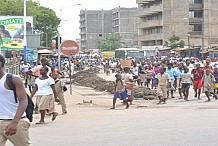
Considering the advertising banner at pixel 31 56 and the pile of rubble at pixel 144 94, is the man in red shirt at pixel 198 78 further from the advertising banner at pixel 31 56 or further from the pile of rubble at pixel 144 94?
the advertising banner at pixel 31 56

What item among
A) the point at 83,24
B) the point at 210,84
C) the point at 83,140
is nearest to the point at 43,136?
the point at 83,140

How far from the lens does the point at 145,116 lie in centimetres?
1547

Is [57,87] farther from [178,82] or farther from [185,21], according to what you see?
[185,21]

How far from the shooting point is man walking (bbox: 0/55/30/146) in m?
6.57

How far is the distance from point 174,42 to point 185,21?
8453 mm

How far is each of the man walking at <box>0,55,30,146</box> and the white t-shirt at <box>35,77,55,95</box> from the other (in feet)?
22.2

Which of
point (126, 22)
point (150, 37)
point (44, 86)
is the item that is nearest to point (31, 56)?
point (44, 86)

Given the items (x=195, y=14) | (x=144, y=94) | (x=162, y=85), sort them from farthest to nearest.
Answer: (x=195, y=14) → (x=144, y=94) → (x=162, y=85)

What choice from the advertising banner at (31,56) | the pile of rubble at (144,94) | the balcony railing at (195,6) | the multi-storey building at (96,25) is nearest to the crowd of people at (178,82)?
the pile of rubble at (144,94)

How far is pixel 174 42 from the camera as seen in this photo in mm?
92812

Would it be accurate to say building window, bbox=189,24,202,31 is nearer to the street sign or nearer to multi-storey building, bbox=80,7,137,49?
multi-storey building, bbox=80,7,137,49

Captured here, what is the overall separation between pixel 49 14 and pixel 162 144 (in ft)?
308

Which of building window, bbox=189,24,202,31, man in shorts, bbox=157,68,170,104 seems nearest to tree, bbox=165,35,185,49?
building window, bbox=189,24,202,31

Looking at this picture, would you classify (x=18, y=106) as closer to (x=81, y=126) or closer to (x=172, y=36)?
(x=81, y=126)
